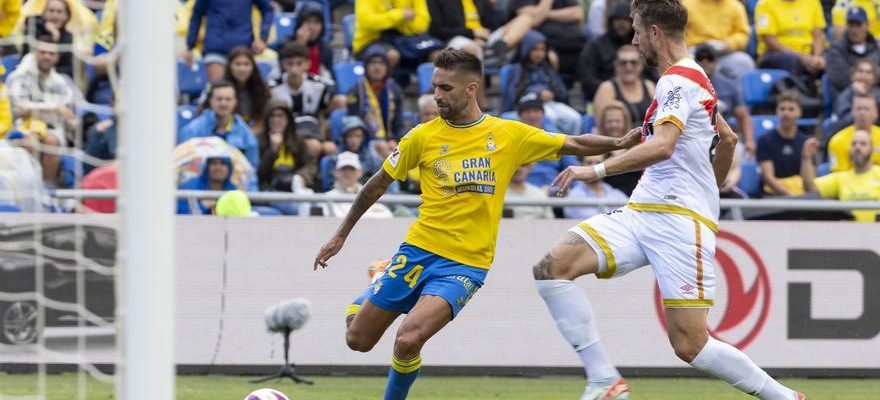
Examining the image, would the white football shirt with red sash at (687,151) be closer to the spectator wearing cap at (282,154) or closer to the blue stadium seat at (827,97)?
the spectator wearing cap at (282,154)

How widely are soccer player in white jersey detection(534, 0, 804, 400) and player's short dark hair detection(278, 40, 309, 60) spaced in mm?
6176

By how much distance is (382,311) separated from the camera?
745 centimetres

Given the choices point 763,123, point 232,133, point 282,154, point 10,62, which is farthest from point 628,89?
point 10,62

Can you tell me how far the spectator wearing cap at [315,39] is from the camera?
13789mm

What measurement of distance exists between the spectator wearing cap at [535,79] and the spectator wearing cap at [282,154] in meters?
2.32

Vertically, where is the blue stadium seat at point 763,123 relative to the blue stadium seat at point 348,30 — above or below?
below

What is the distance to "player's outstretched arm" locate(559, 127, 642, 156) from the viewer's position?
724 centimetres

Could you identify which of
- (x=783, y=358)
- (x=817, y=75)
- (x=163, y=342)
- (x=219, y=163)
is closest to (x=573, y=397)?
(x=783, y=358)

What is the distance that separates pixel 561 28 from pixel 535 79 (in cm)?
125

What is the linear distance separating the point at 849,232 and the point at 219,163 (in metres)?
4.89

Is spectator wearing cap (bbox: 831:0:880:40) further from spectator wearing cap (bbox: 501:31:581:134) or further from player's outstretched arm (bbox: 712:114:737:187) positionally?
player's outstretched arm (bbox: 712:114:737:187)

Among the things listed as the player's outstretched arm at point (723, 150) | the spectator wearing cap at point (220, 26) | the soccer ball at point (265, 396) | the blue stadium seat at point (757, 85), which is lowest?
Result: the soccer ball at point (265, 396)

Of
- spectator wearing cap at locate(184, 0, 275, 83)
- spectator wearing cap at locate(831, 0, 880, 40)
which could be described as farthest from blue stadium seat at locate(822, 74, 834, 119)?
spectator wearing cap at locate(184, 0, 275, 83)

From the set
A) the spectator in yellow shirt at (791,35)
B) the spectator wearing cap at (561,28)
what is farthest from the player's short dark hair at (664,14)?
the spectator in yellow shirt at (791,35)
